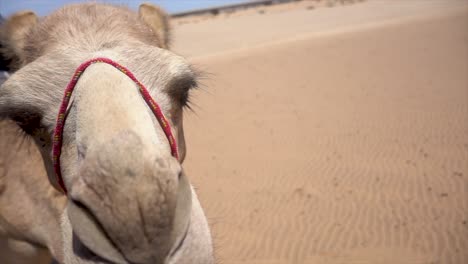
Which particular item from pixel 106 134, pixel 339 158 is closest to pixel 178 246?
pixel 106 134

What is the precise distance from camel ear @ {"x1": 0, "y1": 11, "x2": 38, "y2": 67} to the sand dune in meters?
1.50

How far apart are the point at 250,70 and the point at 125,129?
13.6 m

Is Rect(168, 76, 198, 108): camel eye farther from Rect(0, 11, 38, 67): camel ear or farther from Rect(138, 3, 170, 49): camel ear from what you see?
Rect(0, 11, 38, 67): camel ear

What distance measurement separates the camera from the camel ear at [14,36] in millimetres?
2393

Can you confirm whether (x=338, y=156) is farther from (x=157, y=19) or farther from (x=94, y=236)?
(x=94, y=236)

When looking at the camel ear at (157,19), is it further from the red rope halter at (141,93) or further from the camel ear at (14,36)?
the red rope halter at (141,93)

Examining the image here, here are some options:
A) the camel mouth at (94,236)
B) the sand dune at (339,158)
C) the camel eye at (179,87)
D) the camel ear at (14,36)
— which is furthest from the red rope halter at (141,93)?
the sand dune at (339,158)

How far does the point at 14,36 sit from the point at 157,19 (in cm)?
105

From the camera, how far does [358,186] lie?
627cm

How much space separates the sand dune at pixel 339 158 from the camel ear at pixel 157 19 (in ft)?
1.80

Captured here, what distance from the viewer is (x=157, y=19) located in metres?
2.84

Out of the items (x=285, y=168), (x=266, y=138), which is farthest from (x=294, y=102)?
(x=285, y=168)

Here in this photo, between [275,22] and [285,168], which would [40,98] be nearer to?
[285,168]

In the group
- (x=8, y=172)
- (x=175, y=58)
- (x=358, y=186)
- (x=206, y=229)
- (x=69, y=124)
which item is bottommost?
(x=358, y=186)
